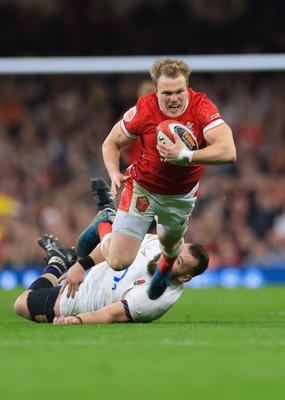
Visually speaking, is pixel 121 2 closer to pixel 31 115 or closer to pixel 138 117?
pixel 31 115

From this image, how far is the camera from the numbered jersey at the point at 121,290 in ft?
28.0

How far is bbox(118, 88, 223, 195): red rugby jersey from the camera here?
8.02 meters

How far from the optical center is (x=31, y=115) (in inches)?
798

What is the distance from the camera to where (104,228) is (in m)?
9.11

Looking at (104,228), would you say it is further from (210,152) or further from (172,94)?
(210,152)

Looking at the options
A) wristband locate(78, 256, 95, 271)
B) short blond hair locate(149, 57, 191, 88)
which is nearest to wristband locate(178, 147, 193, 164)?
short blond hair locate(149, 57, 191, 88)

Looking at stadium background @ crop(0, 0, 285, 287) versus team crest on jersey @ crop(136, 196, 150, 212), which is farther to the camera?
stadium background @ crop(0, 0, 285, 287)

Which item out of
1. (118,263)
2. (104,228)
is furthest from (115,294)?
(104,228)

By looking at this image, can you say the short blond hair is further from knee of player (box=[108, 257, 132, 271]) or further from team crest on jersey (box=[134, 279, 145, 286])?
team crest on jersey (box=[134, 279, 145, 286])

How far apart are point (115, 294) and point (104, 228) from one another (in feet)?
2.13

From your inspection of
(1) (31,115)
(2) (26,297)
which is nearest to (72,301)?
(2) (26,297)

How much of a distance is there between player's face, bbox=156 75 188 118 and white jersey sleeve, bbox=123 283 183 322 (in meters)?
1.47

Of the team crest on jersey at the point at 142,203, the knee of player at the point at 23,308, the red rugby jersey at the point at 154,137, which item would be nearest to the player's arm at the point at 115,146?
the red rugby jersey at the point at 154,137

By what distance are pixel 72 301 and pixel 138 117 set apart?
5.81 ft
